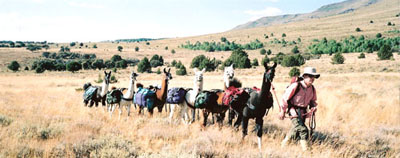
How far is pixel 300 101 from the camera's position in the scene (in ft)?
19.6

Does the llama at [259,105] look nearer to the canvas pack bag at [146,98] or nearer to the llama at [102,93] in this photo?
the canvas pack bag at [146,98]

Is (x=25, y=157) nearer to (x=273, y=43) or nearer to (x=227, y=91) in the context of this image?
(x=227, y=91)

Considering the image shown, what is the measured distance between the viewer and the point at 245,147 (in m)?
6.11

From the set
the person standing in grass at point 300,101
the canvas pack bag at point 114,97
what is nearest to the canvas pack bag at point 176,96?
the canvas pack bag at point 114,97

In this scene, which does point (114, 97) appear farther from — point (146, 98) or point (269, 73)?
point (269, 73)

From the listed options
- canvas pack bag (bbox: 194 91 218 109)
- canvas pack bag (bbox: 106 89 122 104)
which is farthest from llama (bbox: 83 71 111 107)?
canvas pack bag (bbox: 194 91 218 109)

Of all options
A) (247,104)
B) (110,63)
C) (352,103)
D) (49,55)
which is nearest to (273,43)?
(110,63)

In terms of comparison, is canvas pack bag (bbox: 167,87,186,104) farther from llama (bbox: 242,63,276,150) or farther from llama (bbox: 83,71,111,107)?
llama (bbox: 83,71,111,107)

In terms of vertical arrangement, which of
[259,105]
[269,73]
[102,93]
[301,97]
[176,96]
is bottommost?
[102,93]

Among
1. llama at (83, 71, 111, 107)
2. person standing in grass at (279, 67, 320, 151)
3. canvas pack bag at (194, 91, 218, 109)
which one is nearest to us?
person standing in grass at (279, 67, 320, 151)

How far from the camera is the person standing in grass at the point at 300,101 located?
5.82 meters

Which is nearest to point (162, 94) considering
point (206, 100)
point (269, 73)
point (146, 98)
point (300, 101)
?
point (146, 98)

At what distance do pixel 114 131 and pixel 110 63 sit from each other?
71279 mm

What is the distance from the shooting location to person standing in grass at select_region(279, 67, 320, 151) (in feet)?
19.1
